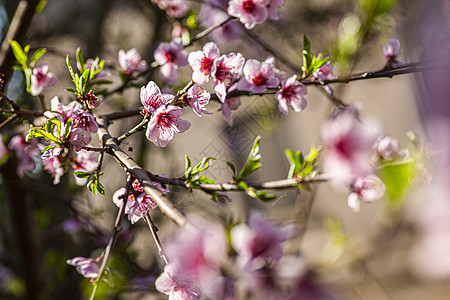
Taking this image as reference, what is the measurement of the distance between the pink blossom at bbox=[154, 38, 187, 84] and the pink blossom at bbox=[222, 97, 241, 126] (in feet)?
1.00

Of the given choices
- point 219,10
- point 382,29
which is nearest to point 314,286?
point 219,10

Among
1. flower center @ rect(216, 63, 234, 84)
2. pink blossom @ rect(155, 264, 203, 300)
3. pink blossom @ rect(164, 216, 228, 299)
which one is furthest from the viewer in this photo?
flower center @ rect(216, 63, 234, 84)

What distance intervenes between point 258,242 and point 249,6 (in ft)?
2.18

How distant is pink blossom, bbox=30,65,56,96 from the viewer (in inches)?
39.6

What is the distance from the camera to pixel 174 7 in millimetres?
1429

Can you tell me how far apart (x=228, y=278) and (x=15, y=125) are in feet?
3.31

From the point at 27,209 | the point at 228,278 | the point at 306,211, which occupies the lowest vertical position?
the point at 27,209

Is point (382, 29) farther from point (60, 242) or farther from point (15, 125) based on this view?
point (60, 242)

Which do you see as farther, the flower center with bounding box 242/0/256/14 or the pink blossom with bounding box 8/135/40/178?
the pink blossom with bounding box 8/135/40/178

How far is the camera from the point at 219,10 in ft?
4.41

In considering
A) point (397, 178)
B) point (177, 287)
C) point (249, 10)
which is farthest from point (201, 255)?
point (249, 10)

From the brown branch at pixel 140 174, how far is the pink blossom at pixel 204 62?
22 cm

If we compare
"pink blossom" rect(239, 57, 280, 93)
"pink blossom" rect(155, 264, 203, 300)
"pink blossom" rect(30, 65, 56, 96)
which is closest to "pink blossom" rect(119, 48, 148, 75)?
"pink blossom" rect(30, 65, 56, 96)

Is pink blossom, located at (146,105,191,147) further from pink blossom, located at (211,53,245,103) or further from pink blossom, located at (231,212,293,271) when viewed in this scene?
pink blossom, located at (231,212,293,271)
